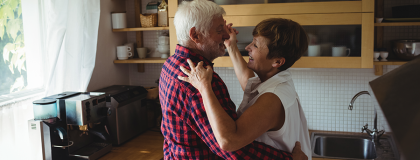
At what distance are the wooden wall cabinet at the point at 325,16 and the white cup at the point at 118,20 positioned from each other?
3.07 feet

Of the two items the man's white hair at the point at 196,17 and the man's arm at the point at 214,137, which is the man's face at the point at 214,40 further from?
the man's arm at the point at 214,137

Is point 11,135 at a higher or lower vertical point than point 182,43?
lower

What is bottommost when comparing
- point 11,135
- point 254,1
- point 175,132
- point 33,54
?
point 11,135

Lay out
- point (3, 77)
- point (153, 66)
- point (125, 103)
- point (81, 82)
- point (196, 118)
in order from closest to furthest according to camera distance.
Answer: point (196, 118), point (3, 77), point (81, 82), point (125, 103), point (153, 66)

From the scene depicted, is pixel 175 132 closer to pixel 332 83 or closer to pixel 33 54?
pixel 33 54

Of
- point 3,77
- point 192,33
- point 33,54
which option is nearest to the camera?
point 192,33

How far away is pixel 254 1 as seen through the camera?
2.19m

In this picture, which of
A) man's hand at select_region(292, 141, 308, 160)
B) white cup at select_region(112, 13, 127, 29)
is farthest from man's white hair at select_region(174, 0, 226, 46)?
white cup at select_region(112, 13, 127, 29)

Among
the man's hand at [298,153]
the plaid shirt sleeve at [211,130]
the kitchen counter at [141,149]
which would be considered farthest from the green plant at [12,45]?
the man's hand at [298,153]

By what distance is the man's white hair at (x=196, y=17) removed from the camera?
1126 mm

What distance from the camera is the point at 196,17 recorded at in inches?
44.3

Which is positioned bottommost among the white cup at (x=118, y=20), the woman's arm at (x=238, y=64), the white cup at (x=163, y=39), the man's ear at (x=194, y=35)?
the woman's arm at (x=238, y=64)

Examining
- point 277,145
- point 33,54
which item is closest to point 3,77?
point 33,54

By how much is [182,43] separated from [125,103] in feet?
4.14
